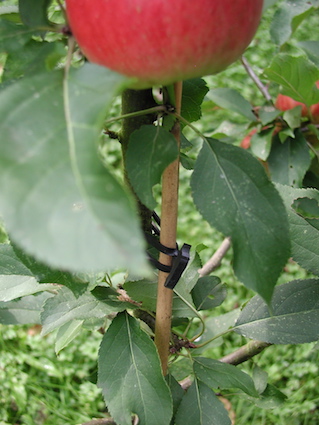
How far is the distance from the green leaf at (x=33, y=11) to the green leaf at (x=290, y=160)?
70 centimetres

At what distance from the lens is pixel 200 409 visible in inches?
29.7

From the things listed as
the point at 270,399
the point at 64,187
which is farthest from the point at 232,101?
the point at 64,187

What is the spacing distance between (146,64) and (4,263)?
476 mm

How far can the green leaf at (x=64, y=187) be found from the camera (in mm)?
310

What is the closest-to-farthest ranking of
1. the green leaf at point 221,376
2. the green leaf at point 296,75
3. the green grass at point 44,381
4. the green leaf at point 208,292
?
the green leaf at point 221,376 → the green leaf at point 208,292 → the green leaf at point 296,75 → the green grass at point 44,381

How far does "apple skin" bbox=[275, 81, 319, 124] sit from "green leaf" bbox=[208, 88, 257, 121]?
7cm

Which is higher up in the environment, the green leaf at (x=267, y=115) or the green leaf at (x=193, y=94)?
the green leaf at (x=193, y=94)

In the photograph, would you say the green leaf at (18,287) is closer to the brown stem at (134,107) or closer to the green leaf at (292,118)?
the brown stem at (134,107)

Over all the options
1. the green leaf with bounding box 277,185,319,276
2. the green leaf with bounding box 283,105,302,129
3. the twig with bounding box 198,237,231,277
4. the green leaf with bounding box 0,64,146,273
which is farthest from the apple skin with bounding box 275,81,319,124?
the green leaf with bounding box 0,64,146,273

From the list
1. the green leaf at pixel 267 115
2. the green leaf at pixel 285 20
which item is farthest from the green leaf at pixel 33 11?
the green leaf at pixel 285 20

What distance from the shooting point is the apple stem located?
1.86 ft

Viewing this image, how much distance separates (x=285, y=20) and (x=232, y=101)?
23 centimetres

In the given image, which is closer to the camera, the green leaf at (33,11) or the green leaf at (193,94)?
the green leaf at (33,11)

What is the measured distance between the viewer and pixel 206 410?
755mm
